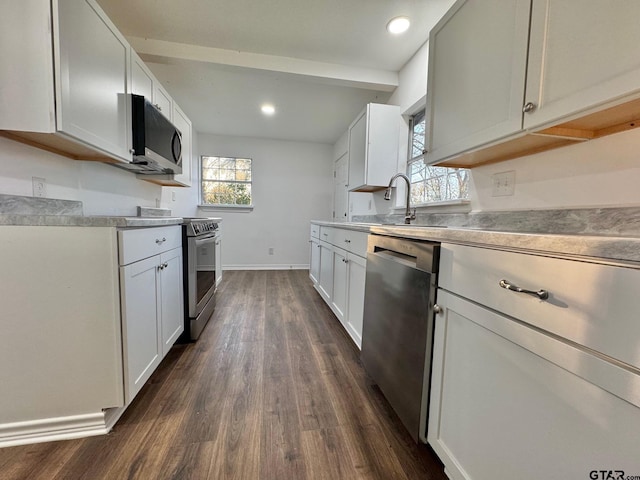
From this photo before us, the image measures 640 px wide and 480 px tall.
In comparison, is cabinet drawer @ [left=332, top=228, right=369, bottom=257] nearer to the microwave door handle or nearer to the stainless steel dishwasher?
the stainless steel dishwasher

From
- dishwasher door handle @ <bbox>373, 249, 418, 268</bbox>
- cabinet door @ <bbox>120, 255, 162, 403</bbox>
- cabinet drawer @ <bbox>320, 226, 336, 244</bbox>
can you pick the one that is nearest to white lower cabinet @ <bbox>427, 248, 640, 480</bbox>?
dishwasher door handle @ <bbox>373, 249, 418, 268</bbox>

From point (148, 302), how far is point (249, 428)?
0.82 meters

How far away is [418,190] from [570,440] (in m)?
2.13

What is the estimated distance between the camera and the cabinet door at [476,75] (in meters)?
1.02

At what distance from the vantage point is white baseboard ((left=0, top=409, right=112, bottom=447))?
3.64ft

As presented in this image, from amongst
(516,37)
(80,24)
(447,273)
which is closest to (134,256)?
(80,24)

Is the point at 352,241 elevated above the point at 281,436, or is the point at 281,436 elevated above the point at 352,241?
the point at 352,241

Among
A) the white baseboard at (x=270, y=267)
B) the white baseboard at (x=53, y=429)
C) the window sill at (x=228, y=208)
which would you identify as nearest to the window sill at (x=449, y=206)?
the white baseboard at (x=53, y=429)

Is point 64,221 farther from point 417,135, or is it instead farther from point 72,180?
point 417,135

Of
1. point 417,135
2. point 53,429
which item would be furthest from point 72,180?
point 417,135

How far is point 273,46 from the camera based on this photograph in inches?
91.8

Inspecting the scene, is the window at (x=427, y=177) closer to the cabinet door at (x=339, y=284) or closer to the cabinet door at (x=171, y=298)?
the cabinet door at (x=339, y=284)

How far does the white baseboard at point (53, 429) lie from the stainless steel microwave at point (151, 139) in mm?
1540

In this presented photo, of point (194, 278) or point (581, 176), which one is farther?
point (194, 278)
